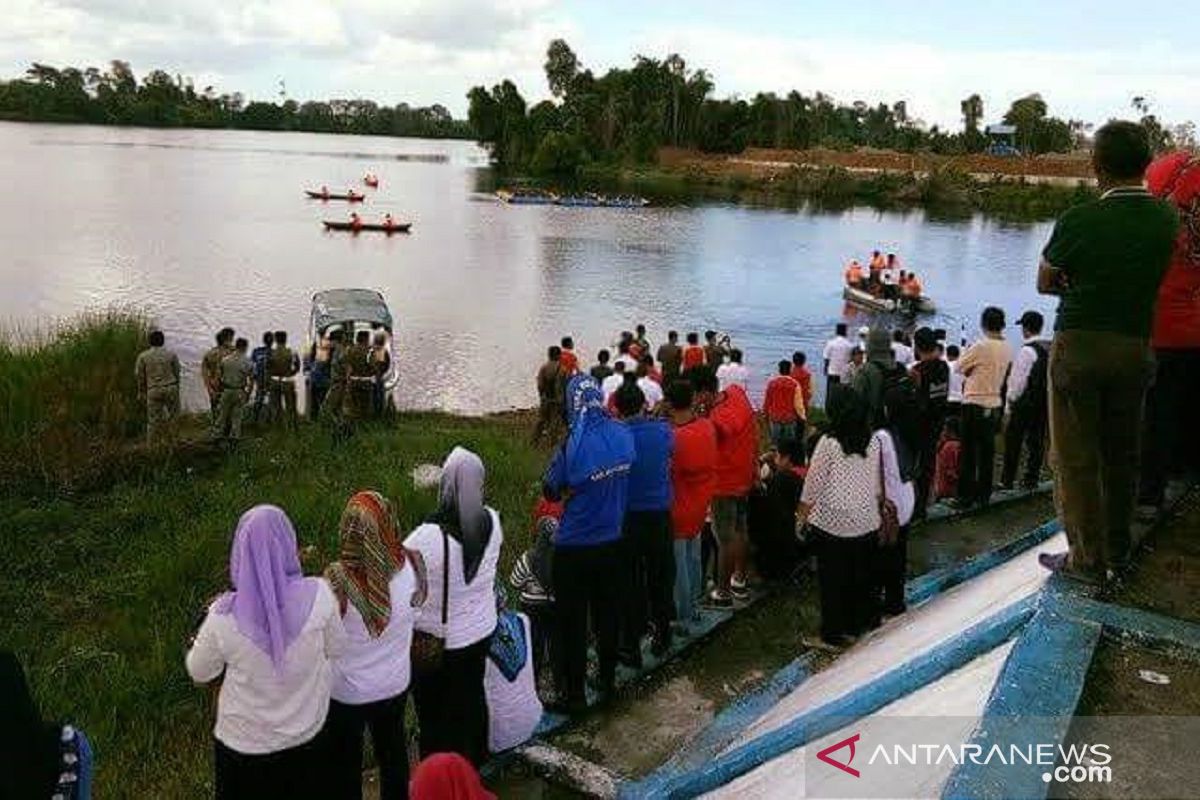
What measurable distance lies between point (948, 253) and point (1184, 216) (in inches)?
1721

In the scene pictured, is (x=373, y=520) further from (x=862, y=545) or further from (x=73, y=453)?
(x=73, y=453)

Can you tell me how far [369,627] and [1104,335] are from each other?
9.01 ft

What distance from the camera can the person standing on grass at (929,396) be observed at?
7.61 metres

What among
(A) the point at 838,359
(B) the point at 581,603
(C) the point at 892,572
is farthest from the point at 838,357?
(B) the point at 581,603

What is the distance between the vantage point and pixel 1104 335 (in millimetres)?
3320

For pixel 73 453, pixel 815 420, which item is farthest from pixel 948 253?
pixel 73 453

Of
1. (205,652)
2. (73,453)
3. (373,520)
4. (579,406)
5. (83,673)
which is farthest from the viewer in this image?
(73,453)

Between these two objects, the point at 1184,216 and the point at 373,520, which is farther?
the point at 1184,216

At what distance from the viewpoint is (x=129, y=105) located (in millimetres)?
154875

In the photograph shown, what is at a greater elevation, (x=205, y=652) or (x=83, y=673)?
(x=205, y=652)

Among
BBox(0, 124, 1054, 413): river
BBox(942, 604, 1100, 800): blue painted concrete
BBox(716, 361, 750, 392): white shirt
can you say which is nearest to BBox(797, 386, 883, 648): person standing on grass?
BBox(942, 604, 1100, 800): blue painted concrete

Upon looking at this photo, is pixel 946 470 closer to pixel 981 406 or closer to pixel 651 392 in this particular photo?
pixel 981 406

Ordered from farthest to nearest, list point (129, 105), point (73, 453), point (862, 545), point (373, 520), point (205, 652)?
1. point (129, 105)
2. point (73, 453)
3. point (862, 545)
4. point (373, 520)
5. point (205, 652)

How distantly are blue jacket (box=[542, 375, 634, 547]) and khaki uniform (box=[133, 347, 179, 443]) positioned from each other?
359 inches
